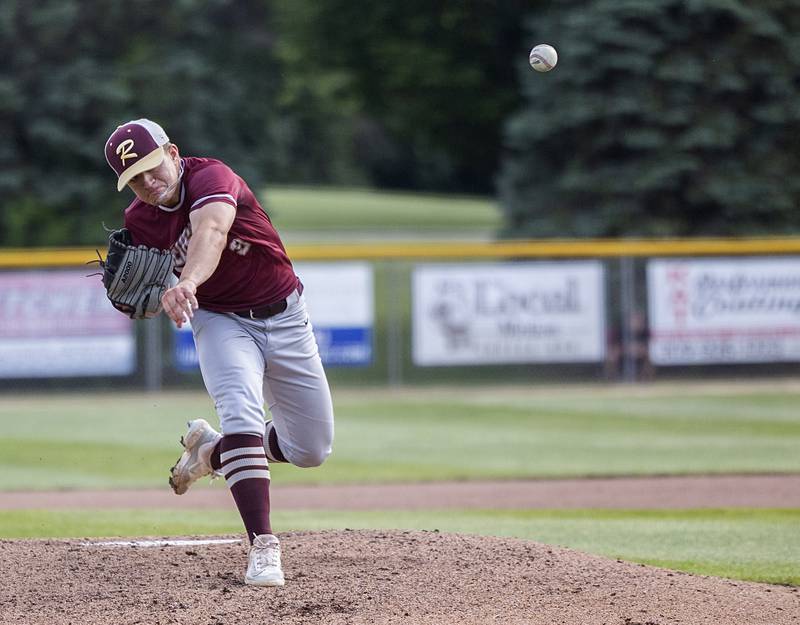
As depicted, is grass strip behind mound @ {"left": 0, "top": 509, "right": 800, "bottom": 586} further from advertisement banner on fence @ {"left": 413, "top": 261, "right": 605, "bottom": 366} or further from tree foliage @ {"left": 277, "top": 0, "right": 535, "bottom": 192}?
tree foliage @ {"left": 277, "top": 0, "right": 535, "bottom": 192}

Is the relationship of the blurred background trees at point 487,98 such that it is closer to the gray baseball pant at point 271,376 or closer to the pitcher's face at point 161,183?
the gray baseball pant at point 271,376

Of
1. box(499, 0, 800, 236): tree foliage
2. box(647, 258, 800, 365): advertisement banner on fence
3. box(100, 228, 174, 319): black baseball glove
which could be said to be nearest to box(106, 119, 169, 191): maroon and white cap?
box(100, 228, 174, 319): black baseball glove

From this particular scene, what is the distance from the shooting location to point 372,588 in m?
4.79

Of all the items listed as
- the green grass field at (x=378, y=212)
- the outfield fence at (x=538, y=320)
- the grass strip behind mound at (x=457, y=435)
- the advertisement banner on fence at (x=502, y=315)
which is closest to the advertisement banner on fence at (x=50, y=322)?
the outfield fence at (x=538, y=320)

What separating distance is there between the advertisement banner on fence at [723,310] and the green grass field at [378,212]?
731 inches

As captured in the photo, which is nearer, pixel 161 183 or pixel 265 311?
pixel 161 183

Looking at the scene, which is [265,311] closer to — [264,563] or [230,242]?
[230,242]

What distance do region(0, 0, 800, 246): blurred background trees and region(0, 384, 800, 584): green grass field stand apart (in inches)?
146

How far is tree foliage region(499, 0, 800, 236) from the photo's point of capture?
17875 mm

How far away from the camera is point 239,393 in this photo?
195 inches

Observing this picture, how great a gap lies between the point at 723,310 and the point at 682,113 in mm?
3405

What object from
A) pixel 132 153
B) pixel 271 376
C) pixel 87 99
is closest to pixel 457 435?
pixel 271 376

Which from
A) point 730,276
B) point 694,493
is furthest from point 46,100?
point 694,493

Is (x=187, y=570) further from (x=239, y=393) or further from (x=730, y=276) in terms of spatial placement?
(x=730, y=276)
